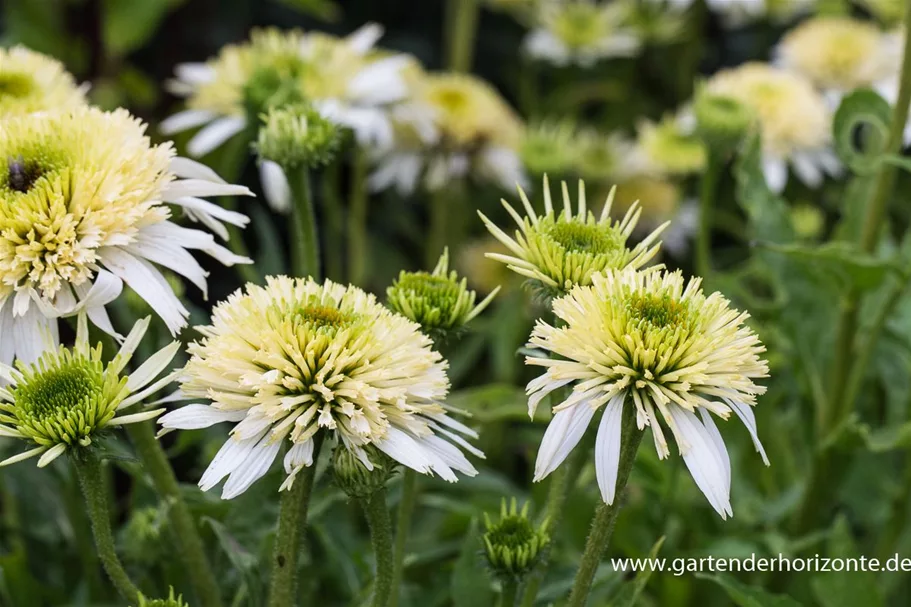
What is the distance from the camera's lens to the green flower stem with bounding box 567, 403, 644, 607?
1.99 ft

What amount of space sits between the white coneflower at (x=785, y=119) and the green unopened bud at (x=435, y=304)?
950 millimetres

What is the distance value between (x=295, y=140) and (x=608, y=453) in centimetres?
42

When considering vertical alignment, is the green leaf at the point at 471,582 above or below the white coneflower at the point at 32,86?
below

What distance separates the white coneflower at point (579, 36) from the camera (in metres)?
1.92

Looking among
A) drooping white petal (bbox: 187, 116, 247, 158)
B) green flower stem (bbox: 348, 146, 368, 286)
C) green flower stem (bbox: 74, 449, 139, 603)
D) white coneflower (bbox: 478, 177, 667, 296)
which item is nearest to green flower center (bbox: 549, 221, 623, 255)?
white coneflower (bbox: 478, 177, 667, 296)

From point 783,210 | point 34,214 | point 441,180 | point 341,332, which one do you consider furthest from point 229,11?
point 341,332

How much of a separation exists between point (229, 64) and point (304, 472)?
0.80 m

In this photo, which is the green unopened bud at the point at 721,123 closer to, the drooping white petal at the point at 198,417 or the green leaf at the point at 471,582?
the green leaf at the point at 471,582

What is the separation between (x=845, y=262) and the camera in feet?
3.32

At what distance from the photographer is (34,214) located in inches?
26.4

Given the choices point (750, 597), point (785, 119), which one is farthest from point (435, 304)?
point (785, 119)

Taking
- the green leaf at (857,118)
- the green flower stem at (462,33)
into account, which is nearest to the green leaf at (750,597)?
the green leaf at (857,118)

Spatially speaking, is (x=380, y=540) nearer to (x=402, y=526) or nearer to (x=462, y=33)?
(x=402, y=526)

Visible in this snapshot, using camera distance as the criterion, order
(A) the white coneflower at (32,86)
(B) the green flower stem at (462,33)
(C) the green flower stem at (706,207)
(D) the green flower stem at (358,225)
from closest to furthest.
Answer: (A) the white coneflower at (32,86), (C) the green flower stem at (706,207), (D) the green flower stem at (358,225), (B) the green flower stem at (462,33)
